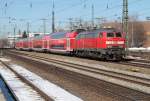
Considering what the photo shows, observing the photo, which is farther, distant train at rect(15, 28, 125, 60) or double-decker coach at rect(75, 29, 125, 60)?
distant train at rect(15, 28, 125, 60)

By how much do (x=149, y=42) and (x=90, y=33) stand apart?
110058 millimetres

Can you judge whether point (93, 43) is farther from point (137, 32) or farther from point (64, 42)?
point (137, 32)

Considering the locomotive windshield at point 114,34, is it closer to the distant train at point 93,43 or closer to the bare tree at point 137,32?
the distant train at point 93,43

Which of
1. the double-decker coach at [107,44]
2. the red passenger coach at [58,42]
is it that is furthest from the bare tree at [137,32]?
the double-decker coach at [107,44]

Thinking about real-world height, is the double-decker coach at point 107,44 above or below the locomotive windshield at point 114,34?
below

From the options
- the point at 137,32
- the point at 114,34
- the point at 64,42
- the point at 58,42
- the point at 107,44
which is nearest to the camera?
the point at 107,44

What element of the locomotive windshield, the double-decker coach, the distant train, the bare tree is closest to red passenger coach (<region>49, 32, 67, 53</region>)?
the distant train

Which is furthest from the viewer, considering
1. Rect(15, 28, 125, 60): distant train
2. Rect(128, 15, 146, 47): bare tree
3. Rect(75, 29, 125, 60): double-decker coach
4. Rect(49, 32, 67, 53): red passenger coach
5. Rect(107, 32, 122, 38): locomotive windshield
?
Rect(128, 15, 146, 47): bare tree

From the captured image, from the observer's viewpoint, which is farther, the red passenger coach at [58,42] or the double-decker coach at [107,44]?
the red passenger coach at [58,42]

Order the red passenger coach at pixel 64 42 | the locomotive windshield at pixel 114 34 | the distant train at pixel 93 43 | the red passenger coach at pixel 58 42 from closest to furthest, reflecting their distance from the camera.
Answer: the distant train at pixel 93 43, the locomotive windshield at pixel 114 34, the red passenger coach at pixel 64 42, the red passenger coach at pixel 58 42

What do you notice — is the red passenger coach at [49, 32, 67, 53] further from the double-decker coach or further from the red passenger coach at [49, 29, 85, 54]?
the double-decker coach

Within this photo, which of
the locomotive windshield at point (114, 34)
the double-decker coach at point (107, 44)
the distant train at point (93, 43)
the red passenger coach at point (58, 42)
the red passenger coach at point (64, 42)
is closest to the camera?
the double-decker coach at point (107, 44)

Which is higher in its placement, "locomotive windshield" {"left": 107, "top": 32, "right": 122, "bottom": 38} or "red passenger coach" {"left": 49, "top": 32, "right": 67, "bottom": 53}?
"locomotive windshield" {"left": 107, "top": 32, "right": 122, "bottom": 38}

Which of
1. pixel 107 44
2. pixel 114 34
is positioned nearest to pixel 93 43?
pixel 114 34
